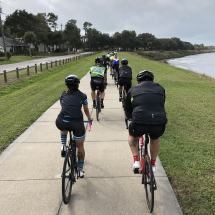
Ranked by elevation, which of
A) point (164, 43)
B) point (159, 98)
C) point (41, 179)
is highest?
point (164, 43)

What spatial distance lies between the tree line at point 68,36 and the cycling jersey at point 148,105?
54561 mm

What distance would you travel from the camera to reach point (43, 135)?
547 centimetres

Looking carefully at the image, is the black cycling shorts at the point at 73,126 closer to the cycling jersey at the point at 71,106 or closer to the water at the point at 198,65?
the cycling jersey at the point at 71,106

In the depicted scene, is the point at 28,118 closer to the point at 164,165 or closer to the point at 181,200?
the point at 164,165

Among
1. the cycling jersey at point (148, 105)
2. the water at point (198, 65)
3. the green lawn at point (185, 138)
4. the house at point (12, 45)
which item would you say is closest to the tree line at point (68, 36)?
the house at point (12, 45)

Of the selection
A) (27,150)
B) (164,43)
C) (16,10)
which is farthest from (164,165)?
(164,43)

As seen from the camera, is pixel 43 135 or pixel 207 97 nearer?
pixel 43 135

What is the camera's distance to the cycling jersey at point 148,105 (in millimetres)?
2600

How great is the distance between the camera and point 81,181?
3.60 m

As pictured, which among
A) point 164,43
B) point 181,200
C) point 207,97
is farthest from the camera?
point 164,43

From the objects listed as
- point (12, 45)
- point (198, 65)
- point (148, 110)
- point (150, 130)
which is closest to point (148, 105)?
point (148, 110)

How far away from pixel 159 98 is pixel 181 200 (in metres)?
1.70

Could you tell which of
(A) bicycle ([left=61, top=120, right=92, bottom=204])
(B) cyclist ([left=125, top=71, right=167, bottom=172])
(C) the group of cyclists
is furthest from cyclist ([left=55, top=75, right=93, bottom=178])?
(B) cyclist ([left=125, top=71, right=167, bottom=172])

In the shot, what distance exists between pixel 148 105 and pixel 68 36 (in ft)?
301
